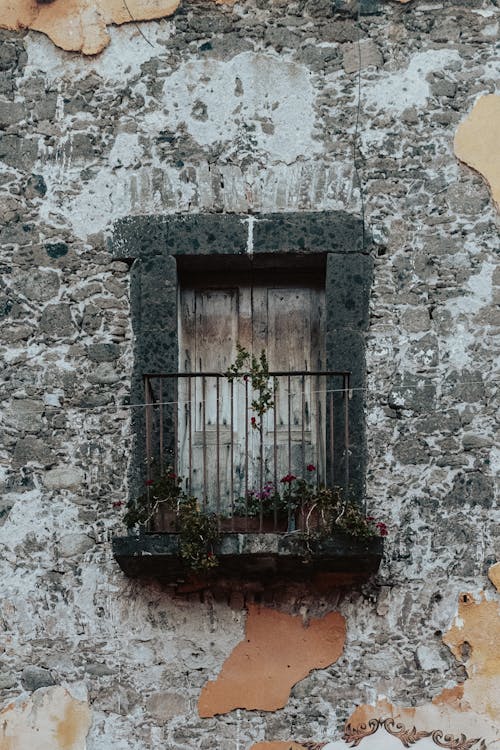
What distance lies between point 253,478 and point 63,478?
115 centimetres

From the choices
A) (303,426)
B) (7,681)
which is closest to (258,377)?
(303,426)

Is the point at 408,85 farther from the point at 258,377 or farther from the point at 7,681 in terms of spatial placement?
the point at 7,681

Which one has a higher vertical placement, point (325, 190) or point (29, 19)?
point (29, 19)

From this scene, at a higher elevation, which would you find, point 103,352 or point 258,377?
point 103,352

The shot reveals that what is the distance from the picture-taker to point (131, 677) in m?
9.10

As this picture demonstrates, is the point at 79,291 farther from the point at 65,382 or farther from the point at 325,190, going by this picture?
the point at 325,190

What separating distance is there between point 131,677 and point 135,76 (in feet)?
12.1

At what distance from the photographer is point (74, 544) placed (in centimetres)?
932

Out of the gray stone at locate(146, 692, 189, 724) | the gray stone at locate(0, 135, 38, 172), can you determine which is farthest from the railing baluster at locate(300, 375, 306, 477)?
the gray stone at locate(0, 135, 38, 172)

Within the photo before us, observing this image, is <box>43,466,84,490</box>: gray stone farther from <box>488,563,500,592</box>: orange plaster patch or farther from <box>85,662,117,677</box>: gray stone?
<box>488,563,500,592</box>: orange plaster patch

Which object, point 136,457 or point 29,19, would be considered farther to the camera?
point 29,19

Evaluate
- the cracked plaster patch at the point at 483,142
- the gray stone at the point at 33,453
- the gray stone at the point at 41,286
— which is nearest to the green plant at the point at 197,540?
the gray stone at the point at 33,453

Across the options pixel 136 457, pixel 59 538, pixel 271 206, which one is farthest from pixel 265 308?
pixel 59 538

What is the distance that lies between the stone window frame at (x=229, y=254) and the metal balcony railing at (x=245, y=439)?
123mm
